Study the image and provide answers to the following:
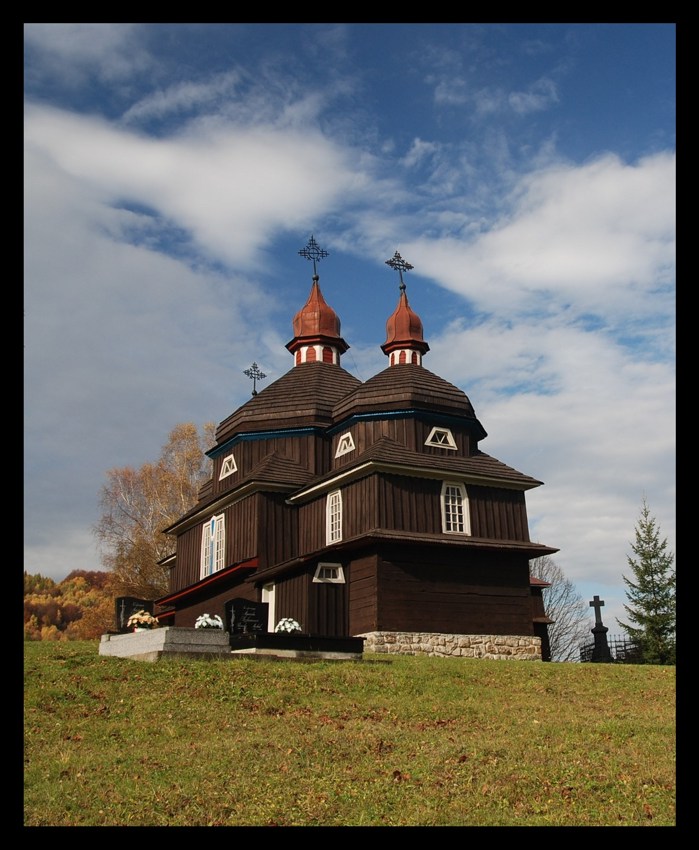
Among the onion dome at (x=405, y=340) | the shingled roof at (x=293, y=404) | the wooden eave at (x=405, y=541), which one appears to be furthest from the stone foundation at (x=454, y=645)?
the onion dome at (x=405, y=340)

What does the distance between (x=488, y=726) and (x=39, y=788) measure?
23.2 ft

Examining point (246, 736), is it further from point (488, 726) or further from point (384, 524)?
point (384, 524)

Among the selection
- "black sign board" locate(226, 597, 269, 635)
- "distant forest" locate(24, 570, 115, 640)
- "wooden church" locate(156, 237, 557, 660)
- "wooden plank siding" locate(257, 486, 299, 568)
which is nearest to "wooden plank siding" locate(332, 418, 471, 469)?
"wooden church" locate(156, 237, 557, 660)

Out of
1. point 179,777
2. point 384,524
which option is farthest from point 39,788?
point 384,524

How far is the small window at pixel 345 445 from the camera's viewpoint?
32094 mm

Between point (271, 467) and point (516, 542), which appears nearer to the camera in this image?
point (516, 542)

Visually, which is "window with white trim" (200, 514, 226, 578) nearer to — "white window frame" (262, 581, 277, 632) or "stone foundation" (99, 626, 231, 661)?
"white window frame" (262, 581, 277, 632)

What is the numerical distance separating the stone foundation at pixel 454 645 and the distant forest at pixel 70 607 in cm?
2120

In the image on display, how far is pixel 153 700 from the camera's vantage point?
15.2 metres

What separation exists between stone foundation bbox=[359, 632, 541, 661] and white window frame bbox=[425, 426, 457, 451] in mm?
6948

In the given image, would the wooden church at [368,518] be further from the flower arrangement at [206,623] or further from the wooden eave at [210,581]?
the flower arrangement at [206,623]

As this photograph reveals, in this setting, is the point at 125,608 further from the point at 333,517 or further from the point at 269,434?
the point at 269,434
